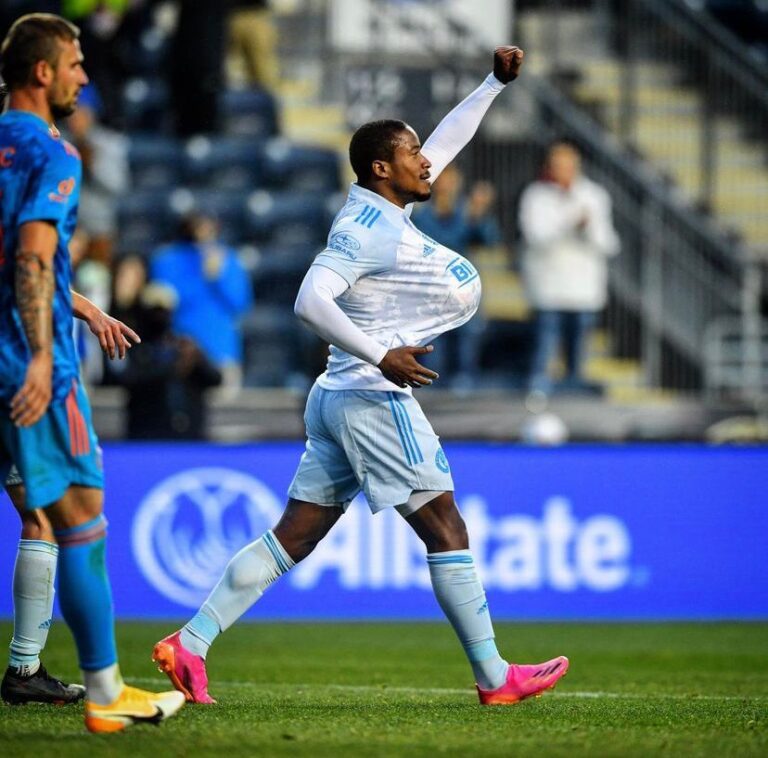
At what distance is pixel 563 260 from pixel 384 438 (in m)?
9.02

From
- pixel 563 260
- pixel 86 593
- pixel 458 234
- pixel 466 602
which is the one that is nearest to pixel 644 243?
pixel 563 260

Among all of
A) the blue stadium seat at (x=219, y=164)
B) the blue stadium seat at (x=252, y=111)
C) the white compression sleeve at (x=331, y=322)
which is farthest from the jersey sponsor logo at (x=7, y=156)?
the blue stadium seat at (x=252, y=111)

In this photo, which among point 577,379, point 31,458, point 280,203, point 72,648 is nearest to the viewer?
point 31,458

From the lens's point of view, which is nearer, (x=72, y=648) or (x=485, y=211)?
(x=72, y=648)

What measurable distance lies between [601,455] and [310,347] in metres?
3.64

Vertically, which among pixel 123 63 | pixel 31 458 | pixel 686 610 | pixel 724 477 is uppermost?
pixel 123 63

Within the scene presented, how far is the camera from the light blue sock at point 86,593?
5.60m

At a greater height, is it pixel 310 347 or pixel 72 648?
pixel 310 347

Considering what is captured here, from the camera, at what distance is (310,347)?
15.8m

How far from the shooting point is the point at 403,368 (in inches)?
253

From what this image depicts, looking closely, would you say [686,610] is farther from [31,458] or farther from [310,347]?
[31,458]

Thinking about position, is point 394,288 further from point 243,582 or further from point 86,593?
point 86,593

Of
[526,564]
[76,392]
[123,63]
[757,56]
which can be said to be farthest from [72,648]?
[757,56]

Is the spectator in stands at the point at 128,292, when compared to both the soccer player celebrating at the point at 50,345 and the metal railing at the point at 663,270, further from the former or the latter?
the soccer player celebrating at the point at 50,345
